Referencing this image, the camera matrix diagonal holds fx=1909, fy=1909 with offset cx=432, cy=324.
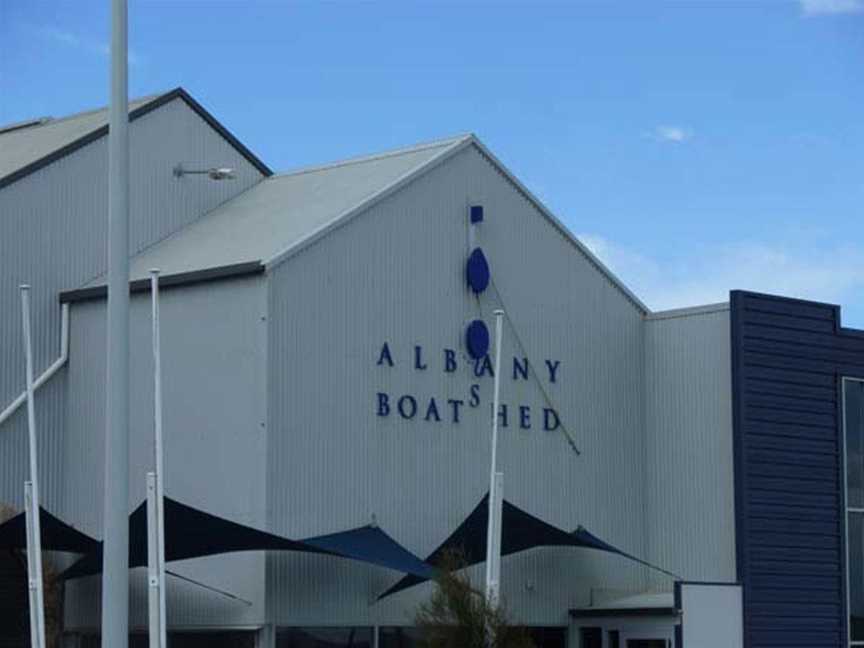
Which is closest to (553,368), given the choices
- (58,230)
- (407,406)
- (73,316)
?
(407,406)

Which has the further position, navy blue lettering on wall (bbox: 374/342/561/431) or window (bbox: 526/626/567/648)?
window (bbox: 526/626/567/648)

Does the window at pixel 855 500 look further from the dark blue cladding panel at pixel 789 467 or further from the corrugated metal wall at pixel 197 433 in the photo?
the corrugated metal wall at pixel 197 433

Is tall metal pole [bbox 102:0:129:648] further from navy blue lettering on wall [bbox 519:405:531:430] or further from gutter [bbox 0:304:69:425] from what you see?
→ navy blue lettering on wall [bbox 519:405:531:430]

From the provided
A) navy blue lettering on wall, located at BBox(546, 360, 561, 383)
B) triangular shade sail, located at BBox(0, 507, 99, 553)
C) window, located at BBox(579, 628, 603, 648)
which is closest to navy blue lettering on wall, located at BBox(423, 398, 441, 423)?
navy blue lettering on wall, located at BBox(546, 360, 561, 383)

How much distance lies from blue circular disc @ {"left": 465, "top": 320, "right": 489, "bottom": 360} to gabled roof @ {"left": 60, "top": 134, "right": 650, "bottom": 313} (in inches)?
112

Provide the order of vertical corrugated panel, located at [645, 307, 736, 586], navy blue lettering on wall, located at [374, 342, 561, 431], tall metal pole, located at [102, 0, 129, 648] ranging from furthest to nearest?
vertical corrugated panel, located at [645, 307, 736, 586] → navy blue lettering on wall, located at [374, 342, 561, 431] → tall metal pole, located at [102, 0, 129, 648]

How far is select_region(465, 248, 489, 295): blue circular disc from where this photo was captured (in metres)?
33.9

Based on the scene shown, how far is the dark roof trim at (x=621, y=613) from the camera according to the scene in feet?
111

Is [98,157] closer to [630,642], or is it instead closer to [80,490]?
[80,490]

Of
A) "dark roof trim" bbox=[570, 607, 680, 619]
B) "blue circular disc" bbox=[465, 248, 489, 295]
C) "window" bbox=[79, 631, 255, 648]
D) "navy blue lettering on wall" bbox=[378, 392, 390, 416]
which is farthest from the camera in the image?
"blue circular disc" bbox=[465, 248, 489, 295]

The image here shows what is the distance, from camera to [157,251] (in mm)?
35219

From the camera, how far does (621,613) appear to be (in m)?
34.4

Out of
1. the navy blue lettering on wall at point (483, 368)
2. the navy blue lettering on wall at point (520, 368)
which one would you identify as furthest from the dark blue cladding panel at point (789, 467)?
the navy blue lettering on wall at point (483, 368)

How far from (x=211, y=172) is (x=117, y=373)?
16641 mm
